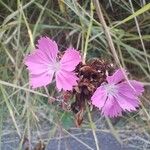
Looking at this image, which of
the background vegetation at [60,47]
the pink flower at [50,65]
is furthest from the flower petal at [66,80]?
the background vegetation at [60,47]

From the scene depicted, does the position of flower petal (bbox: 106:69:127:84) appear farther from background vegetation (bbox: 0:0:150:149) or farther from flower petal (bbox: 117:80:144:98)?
background vegetation (bbox: 0:0:150:149)

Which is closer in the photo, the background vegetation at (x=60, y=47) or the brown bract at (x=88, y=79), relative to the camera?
the brown bract at (x=88, y=79)

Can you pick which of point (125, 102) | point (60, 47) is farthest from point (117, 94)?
point (60, 47)

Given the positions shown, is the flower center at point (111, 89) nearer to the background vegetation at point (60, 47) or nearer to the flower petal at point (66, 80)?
the flower petal at point (66, 80)

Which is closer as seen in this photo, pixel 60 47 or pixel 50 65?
pixel 50 65

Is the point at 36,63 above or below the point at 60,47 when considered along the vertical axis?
below

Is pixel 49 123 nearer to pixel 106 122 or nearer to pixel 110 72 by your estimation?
pixel 106 122

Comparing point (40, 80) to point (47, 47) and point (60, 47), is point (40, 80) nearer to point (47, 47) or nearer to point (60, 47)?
point (47, 47)
